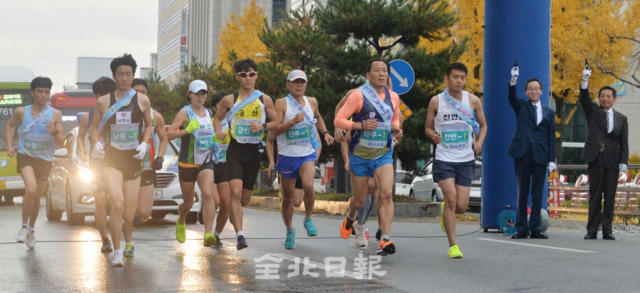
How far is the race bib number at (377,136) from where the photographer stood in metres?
9.61

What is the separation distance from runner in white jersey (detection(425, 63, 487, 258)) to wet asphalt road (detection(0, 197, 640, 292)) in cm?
53

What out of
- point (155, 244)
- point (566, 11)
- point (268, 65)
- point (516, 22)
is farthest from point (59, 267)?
point (566, 11)

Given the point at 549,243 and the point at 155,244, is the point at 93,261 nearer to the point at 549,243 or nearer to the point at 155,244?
the point at 155,244

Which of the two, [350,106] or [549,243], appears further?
[549,243]

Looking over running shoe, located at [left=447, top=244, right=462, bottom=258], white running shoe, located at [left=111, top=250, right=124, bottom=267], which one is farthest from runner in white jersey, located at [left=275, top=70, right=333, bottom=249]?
white running shoe, located at [left=111, top=250, right=124, bottom=267]

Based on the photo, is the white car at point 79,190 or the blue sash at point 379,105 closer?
the blue sash at point 379,105

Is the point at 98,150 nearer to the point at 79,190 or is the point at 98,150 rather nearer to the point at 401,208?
the point at 79,190

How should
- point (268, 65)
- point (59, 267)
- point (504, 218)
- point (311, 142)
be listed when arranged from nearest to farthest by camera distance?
point (59, 267) < point (311, 142) < point (504, 218) < point (268, 65)

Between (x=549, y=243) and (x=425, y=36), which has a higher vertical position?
(x=425, y=36)

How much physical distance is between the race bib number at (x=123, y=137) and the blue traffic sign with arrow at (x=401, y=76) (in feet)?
27.4

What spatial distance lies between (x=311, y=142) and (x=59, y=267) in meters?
3.08

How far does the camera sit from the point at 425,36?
22938 mm

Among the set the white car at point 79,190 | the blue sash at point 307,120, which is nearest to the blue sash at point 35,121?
the blue sash at point 307,120

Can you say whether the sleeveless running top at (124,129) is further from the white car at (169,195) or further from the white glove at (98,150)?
the white car at (169,195)
